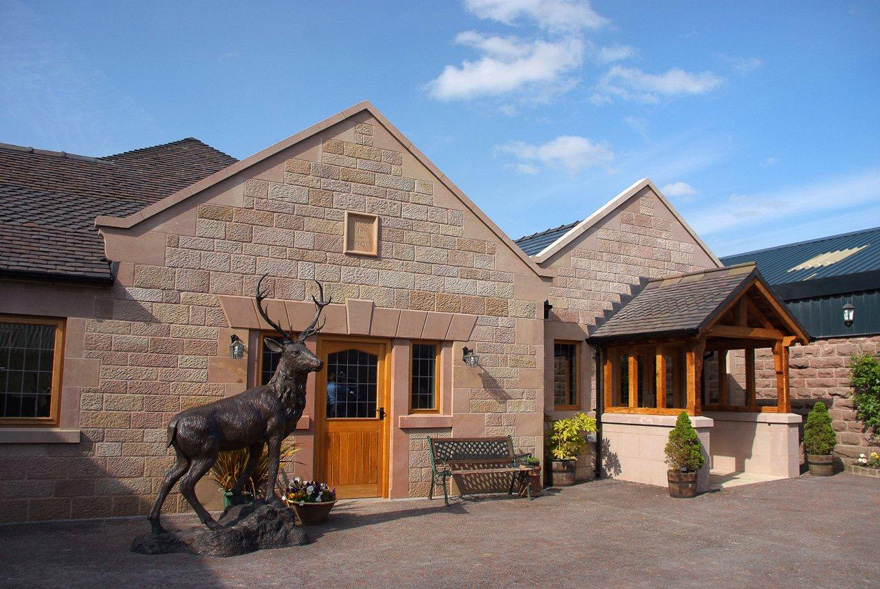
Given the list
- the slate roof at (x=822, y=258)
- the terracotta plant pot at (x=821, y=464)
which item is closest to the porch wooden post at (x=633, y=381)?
the terracotta plant pot at (x=821, y=464)

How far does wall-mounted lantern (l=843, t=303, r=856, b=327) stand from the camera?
47.9 ft

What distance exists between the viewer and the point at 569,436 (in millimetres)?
13516

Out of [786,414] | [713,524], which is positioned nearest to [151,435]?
[713,524]

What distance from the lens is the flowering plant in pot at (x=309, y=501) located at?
930cm

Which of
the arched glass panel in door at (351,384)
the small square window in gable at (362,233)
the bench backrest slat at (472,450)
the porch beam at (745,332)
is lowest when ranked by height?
the bench backrest slat at (472,450)

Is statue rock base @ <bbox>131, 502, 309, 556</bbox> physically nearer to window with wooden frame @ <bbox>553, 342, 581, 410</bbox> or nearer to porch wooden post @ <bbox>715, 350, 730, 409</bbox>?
window with wooden frame @ <bbox>553, 342, 581, 410</bbox>

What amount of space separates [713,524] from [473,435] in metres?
3.84

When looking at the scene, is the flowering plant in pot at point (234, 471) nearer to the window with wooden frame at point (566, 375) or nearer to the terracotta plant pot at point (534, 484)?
the terracotta plant pot at point (534, 484)

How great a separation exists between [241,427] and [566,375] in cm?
796

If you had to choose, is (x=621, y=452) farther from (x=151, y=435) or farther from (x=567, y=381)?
(x=151, y=435)

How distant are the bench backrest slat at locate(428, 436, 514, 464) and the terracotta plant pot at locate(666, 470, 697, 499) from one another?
2.58 m

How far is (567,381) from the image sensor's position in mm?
14891

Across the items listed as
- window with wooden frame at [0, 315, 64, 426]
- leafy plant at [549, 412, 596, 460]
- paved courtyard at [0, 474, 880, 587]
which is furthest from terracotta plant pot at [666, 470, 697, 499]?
window with wooden frame at [0, 315, 64, 426]

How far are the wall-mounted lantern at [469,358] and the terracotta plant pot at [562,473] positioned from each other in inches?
106
